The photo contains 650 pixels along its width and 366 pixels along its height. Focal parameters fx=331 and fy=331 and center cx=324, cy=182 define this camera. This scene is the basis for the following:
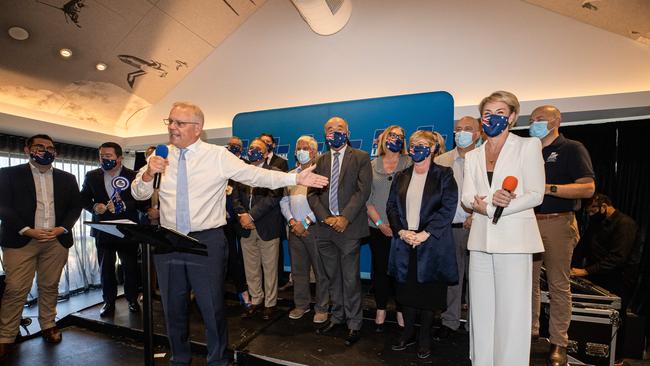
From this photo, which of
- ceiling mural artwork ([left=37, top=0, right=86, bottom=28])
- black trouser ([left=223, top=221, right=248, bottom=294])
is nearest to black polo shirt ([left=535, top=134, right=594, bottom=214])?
black trouser ([left=223, top=221, right=248, bottom=294])

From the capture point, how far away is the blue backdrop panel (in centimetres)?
428

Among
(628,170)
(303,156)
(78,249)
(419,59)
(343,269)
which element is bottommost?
(78,249)

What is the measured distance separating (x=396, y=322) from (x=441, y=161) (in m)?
1.66

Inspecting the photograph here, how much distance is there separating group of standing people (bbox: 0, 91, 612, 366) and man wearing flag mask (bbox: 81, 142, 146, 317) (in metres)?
0.02

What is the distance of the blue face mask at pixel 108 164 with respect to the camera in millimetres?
3651

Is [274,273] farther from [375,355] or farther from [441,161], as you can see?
[441,161]

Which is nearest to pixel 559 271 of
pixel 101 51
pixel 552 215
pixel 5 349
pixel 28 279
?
pixel 552 215

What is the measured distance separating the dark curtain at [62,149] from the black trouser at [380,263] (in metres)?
5.68

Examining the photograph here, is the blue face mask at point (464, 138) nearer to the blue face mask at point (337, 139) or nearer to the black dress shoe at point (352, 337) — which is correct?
the blue face mask at point (337, 139)

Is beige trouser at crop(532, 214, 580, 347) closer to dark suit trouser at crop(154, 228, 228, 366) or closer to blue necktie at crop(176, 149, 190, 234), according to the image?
dark suit trouser at crop(154, 228, 228, 366)

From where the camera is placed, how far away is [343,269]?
9.46 ft

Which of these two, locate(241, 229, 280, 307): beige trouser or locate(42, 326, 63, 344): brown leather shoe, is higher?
locate(241, 229, 280, 307): beige trouser

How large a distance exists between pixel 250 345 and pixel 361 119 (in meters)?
3.20

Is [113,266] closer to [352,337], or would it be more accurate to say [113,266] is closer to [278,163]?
[278,163]
